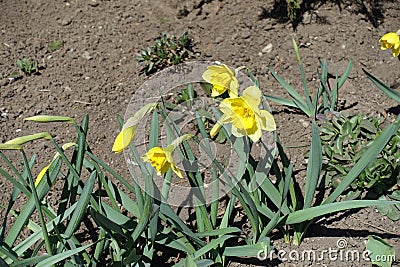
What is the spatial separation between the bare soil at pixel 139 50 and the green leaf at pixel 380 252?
478 millimetres

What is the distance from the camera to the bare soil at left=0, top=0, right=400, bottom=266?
296 cm

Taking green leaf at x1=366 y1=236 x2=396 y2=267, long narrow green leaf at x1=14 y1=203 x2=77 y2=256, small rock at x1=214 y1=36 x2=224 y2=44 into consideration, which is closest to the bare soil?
small rock at x1=214 y1=36 x2=224 y2=44

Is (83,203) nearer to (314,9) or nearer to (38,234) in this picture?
(38,234)

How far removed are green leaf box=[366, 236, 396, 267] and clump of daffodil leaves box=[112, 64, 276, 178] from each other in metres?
0.82

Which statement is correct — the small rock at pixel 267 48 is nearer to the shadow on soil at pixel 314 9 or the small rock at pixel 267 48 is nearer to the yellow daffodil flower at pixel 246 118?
the shadow on soil at pixel 314 9

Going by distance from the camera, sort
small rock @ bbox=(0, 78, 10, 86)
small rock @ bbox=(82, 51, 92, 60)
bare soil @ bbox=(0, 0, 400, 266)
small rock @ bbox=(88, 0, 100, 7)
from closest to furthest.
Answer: bare soil @ bbox=(0, 0, 400, 266)
small rock @ bbox=(0, 78, 10, 86)
small rock @ bbox=(82, 51, 92, 60)
small rock @ bbox=(88, 0, 100, 7)

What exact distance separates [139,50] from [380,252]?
6.56 ft

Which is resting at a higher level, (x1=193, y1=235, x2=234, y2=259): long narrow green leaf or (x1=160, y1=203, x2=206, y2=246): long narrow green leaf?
(x1=160, y1=203, x2=206, y2=246): long narrow green leaf

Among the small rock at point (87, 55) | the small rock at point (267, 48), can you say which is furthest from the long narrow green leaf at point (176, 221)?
the small rock at point (87, 55)

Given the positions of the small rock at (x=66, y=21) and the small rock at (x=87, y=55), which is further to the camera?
the small rock at (x=66, y=21)

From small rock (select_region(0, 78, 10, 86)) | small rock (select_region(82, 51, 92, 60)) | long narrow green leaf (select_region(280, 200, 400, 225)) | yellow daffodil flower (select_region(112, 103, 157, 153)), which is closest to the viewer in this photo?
yellow daffodil flower (select_region(112, 103, 157, 153))

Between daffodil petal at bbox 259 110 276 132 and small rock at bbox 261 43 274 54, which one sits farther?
small rock at bbox 261 43 274 54

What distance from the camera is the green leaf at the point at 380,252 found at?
6.98ft

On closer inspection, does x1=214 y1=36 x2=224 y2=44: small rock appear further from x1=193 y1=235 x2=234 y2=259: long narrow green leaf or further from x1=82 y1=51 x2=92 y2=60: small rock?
x1=193 y1=235 x2=234 y2=259: long narrow green leaf
